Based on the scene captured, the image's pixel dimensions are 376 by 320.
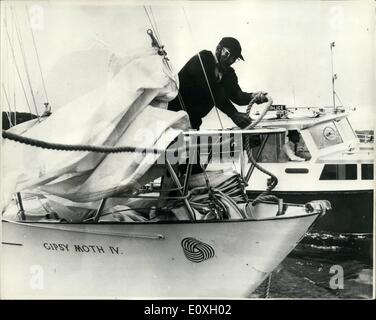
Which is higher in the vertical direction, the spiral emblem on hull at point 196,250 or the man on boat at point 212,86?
the man on boat at point 212,86

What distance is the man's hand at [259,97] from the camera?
200 cm

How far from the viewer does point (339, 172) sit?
79.2 inches

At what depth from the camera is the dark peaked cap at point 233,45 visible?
1.99 metres

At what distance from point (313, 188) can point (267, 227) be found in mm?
264

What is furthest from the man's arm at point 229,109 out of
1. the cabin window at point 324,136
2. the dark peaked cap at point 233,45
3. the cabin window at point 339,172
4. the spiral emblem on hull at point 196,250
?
the spiral emblem on hull at point 196,250

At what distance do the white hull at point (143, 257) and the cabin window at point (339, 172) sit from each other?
175mm

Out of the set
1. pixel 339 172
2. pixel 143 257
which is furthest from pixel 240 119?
pixel 143 257

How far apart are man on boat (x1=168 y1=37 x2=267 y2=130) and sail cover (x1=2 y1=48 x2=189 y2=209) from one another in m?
0.04

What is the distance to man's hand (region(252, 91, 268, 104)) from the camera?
1998mm

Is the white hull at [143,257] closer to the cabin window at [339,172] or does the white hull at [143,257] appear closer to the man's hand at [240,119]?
the cabin window at [339,172]

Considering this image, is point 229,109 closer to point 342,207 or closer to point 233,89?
point 233,89

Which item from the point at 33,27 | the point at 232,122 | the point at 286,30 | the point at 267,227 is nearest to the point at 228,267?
the point at 267,227

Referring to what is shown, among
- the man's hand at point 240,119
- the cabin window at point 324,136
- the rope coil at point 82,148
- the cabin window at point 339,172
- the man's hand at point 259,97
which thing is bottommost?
the cabin window at point 339,172
